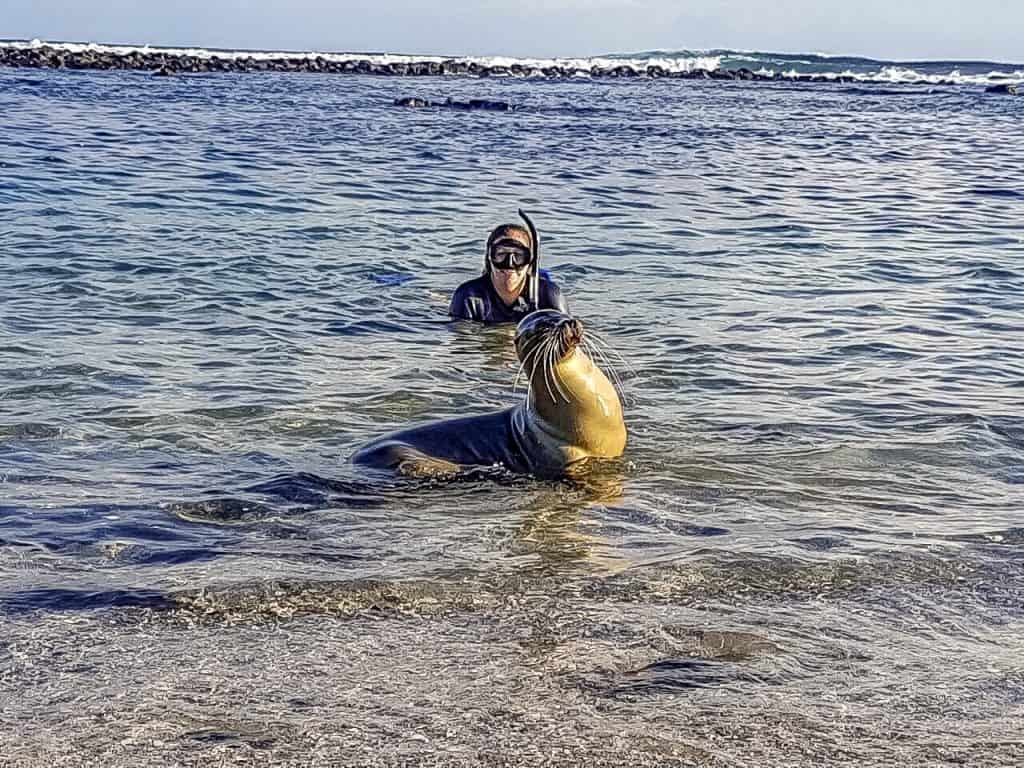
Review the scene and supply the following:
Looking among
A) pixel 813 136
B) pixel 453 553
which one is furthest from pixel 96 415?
pixel 813 136

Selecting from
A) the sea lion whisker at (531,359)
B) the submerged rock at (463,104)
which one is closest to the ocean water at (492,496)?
the sea lion whisker at (531,359)

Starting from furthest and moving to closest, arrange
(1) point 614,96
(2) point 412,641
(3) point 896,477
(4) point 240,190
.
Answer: (1) point 614,96 < (4) point 240,190 < (3) point 896,477 < (2) point 412,641

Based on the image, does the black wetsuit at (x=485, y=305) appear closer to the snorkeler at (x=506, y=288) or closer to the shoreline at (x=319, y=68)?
the snorkeler at (x=506, y=288)

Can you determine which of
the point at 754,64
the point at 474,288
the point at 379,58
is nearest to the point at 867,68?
the point at 754,64

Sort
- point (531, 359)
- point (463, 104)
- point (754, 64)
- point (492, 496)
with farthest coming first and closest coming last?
point (754, 64) → point (463, 104) → point (531, 359) → point (492, 496)

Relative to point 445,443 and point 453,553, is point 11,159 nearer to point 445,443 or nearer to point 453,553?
point 445,443

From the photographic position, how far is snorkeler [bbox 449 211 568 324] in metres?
9.31

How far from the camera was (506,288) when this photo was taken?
32.3 feet

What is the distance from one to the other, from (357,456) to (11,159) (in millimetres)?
12988

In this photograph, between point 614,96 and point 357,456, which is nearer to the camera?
point 357,456

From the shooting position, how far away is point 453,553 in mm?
5051

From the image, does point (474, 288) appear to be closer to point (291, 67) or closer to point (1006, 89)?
point (1006, 89)

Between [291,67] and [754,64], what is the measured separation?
27.0 metres

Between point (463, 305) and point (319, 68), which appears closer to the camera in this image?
point (463, 305)
